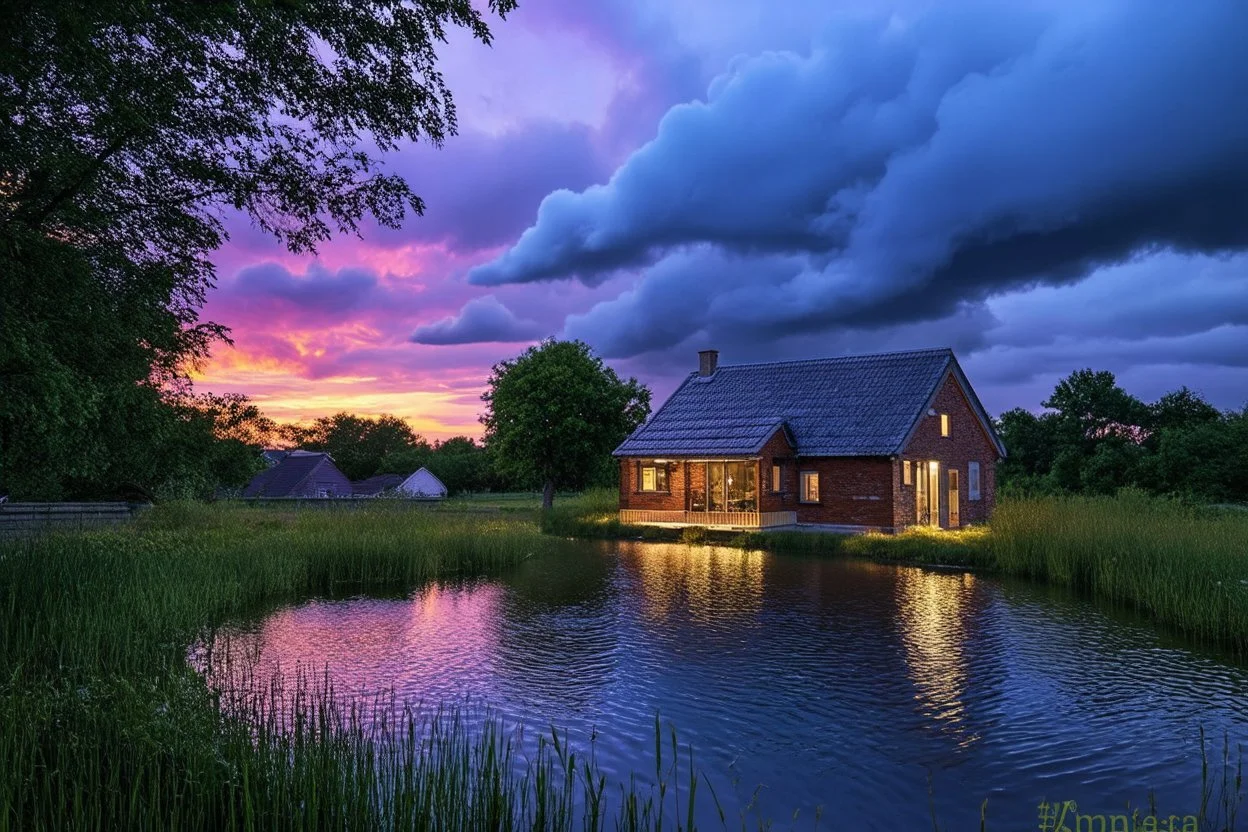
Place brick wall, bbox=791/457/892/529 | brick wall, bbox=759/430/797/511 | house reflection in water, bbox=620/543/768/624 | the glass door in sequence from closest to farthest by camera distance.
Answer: house reflection in water, bbox=620/543/768/624 → brick wall, bbox=791/457/892/529 → brick wall, bbox=759/430/797/511 → the glass door

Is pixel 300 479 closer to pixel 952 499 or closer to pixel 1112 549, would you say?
pixel 952 499

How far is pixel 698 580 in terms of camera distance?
60.0 feet

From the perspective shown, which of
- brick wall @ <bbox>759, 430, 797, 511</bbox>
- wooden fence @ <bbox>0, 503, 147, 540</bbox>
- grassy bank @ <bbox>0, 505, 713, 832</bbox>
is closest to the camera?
grassy bank @ <bbox>0, 505, 713, 832</bbox>

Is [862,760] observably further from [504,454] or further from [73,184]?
[504,454]

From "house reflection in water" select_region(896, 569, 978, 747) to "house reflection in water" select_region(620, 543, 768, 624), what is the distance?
116 inches

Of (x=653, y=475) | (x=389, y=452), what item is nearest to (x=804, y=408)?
(x=653, y=475)

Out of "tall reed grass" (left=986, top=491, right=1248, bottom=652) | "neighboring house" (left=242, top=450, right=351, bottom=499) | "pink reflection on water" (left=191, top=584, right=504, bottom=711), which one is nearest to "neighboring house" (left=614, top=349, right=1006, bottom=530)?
"tall reed grass" (left=986, top=491, right=1248, bottom=652)

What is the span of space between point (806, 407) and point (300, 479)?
4951 centimetres

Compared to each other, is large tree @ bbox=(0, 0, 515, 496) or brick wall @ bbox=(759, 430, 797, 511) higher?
large tree @ bbox=(0, 0, 515, 496)

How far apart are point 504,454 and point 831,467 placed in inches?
802

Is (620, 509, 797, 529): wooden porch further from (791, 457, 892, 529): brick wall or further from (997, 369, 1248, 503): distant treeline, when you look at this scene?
(997, 369, 1248, 503): distant treeline

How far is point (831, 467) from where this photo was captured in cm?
2888

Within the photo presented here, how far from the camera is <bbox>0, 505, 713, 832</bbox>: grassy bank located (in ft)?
15.9

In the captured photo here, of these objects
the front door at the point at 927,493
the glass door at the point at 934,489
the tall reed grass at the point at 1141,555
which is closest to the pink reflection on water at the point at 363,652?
the tall reed grass at the point at 1141,555
